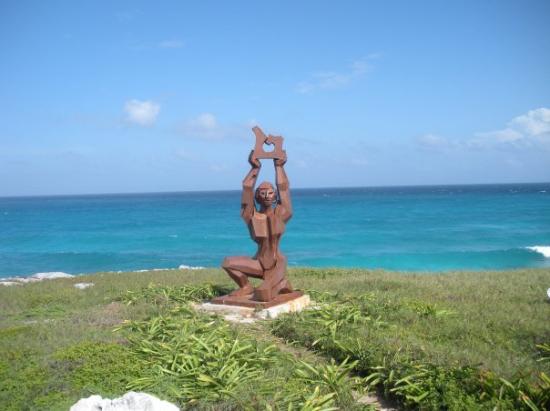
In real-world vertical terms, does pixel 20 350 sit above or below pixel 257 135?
below

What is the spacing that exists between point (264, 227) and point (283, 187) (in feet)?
2.87

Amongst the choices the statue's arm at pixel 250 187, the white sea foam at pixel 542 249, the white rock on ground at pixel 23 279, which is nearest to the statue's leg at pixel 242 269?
the statue's arm at pixel 250 187

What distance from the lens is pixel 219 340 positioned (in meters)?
7.84

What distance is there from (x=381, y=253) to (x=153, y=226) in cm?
3184

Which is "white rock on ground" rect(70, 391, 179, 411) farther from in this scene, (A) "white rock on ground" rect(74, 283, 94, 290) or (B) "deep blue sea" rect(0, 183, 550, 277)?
(B) "deep blue sea" rect(0, 183, 550, 277)

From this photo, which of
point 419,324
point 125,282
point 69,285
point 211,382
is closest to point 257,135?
point 419,324

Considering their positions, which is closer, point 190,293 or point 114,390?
point 114,390

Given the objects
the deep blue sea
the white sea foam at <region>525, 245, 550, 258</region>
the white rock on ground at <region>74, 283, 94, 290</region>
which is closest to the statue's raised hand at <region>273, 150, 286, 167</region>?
the white rock on ground at <region>74, 283, 94, 290</region>

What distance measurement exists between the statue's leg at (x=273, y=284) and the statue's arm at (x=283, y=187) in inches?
36.1

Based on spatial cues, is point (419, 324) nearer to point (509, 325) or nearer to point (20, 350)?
point (509, 325)

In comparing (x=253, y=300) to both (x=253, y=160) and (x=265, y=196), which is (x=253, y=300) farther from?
(x=253, y=160)

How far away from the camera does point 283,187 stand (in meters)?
10.7

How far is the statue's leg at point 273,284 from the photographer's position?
34.2 ft

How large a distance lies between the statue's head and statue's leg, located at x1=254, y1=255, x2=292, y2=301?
3.69ft
